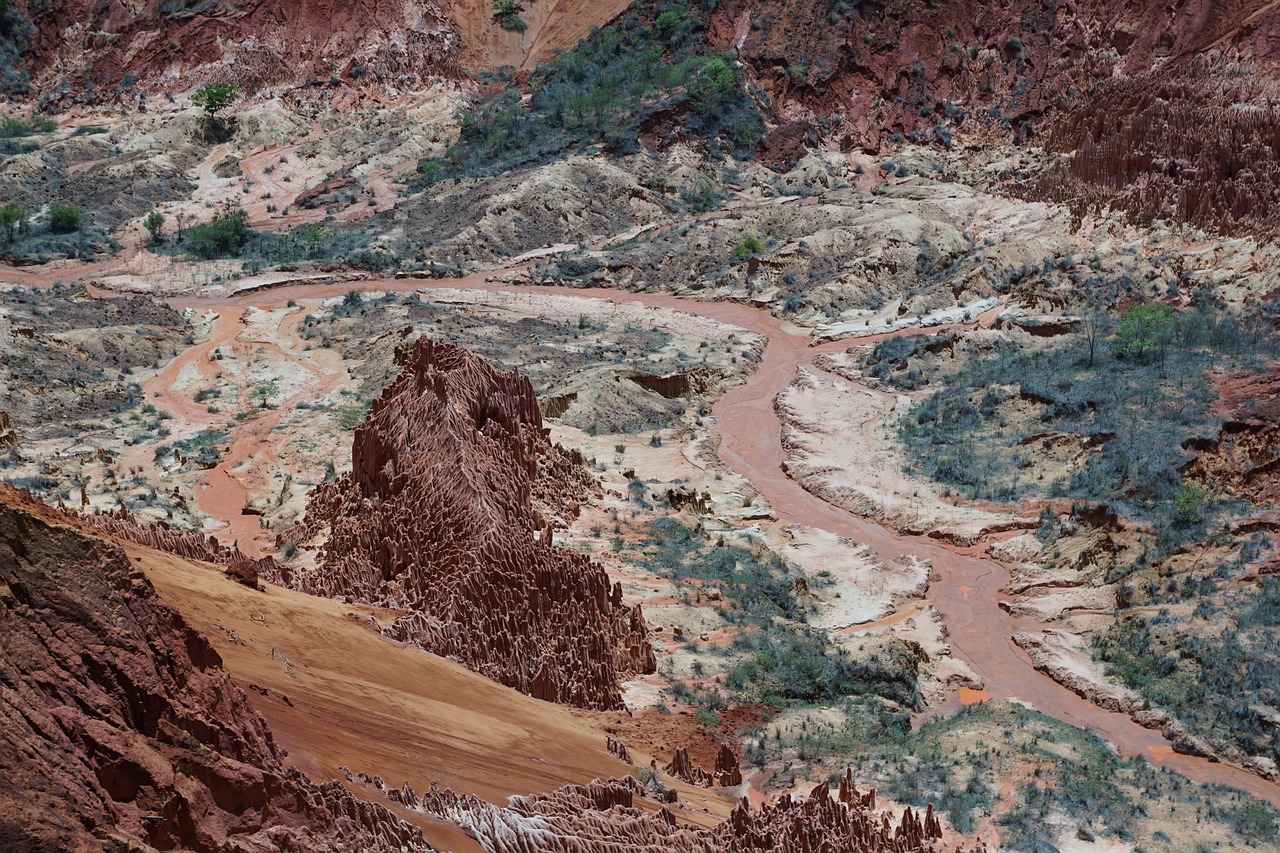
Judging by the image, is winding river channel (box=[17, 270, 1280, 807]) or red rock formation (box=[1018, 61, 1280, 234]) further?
red rock formation (box=[1018, 61, 1280, 234])

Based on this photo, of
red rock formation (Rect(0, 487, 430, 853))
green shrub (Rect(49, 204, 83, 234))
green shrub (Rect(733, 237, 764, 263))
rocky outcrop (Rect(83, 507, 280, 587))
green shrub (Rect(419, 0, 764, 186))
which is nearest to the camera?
red rock formation (Rect(0, 487, 430, 853))

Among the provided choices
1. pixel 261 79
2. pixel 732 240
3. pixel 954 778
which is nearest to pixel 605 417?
pixel 954 778

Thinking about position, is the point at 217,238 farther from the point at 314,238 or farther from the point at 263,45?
the point at 263,45

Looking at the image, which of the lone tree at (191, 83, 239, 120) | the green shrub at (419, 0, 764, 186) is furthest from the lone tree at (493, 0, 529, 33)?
the lone tree at (191, 83, 239, 120)

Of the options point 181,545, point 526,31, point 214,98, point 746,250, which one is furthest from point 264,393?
point 526,31

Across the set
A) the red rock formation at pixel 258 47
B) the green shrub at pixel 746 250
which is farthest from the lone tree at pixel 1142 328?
the red rock formation at pixel 258 47

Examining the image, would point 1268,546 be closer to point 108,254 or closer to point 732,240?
point 732,240

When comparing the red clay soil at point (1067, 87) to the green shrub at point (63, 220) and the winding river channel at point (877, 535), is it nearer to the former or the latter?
the winding river channel at point (877, 535)

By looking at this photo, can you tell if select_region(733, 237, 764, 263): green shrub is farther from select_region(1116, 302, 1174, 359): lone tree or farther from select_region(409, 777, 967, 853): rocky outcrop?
select_region(409, 777, 967, 853): rocky outcrop
